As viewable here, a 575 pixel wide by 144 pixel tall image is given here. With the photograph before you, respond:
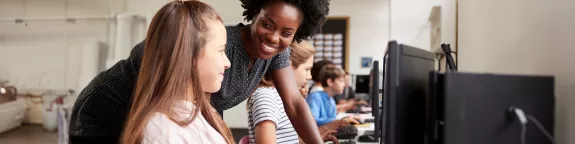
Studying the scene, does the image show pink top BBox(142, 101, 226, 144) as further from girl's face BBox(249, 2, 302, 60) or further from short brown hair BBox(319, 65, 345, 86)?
short brown hair BBox(319, 65, 345, 86)

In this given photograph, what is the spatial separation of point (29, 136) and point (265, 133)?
202 inches

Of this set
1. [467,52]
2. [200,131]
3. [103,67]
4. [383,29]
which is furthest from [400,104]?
[103,67]

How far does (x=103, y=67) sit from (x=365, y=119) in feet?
13.0

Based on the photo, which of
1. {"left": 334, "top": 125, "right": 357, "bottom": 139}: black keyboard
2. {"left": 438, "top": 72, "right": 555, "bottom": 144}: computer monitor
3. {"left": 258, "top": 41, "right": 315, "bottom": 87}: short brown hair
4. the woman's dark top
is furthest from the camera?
{"left": 334, "top": 125, "right": 357, "bottom": 139}: black keyboard

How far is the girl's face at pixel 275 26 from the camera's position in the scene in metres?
1.15

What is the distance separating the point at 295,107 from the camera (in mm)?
1461

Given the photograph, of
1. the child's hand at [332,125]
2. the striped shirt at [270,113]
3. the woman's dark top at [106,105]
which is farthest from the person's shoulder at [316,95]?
the woman's dark top at [106,105]

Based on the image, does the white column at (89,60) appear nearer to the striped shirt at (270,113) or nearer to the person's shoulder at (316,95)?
the person's shoulder at (316,95)

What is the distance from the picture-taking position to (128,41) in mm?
5582

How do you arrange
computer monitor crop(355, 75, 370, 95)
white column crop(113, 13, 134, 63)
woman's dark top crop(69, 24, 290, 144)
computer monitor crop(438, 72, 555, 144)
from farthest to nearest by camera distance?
white column crop(113, 13, 134, 63)
computer monitor crop(355, 75, 370, 95)
woman's dark top crop(69, 24, 290, 144)
computer monitor crop(438, 72, 555, 144)

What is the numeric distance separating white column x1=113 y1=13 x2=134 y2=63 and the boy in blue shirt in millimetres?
3023

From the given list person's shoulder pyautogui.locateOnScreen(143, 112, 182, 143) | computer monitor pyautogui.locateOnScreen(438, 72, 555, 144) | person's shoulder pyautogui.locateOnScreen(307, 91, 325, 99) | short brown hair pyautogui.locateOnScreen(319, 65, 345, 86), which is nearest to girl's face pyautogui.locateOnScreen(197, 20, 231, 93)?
person's shoulder pyautogui.locateOnScreen(143, 112, 182, 143)

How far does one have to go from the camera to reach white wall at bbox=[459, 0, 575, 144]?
729mm

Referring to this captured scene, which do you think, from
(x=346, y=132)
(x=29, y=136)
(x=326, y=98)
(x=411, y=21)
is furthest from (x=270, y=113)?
(x=29, y=136)
